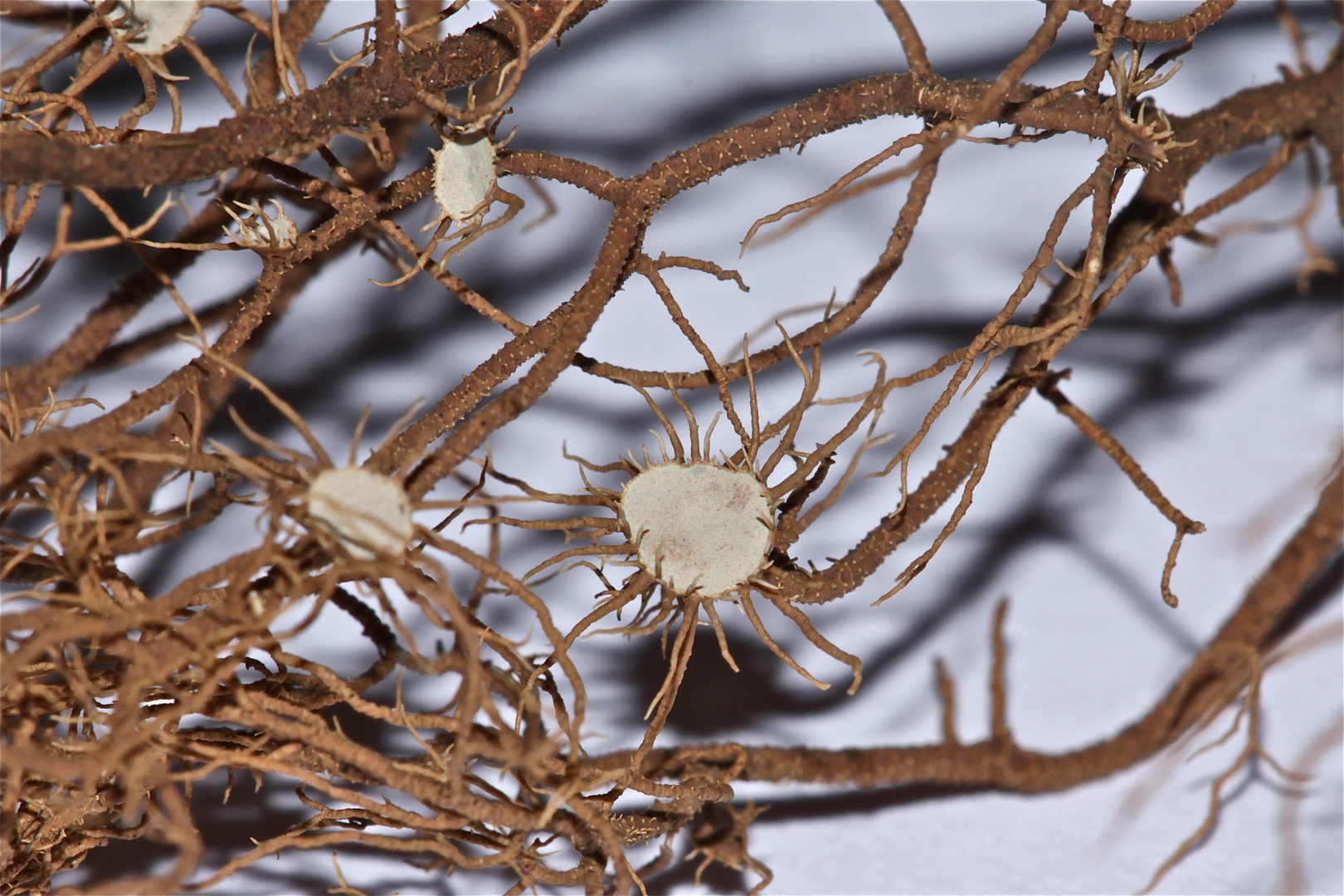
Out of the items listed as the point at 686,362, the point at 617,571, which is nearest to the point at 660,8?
the point at 686,362

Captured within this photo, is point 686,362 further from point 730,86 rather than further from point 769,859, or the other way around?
point 769,859

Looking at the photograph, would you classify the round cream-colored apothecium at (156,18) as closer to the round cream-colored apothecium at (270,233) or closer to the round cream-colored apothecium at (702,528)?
the round cream-colored apothecium at (270,233)

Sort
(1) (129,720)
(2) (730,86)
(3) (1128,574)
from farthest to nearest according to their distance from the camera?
1. (3) (1128,574)
2. (2) (730,86)
3. (1) (129,720)

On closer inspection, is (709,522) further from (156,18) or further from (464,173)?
(156,18)

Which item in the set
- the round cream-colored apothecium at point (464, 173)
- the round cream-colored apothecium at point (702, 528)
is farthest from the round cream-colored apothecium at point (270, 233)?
the round cream-colored apothecium at point (702, 528)

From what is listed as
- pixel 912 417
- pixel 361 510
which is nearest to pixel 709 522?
pixel 361 510

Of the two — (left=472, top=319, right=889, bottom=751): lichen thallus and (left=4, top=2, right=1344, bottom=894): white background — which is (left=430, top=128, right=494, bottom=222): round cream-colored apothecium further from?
(left=4, top=2, right=1344, bottom=894): white background
